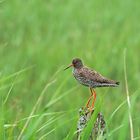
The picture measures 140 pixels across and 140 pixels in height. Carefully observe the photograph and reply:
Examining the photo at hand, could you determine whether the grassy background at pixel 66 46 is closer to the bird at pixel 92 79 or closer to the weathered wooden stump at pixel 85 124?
the bird at pixel 92 79

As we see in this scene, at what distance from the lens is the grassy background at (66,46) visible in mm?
8336

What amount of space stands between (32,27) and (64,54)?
1.59 metres

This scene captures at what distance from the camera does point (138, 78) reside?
9.27 metres

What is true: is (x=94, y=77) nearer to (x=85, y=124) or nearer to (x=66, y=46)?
(x=85, y=124)

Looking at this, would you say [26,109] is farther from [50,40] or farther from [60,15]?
[60,15]

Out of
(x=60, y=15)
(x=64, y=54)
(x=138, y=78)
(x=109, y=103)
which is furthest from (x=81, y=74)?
(x=60, y=15)

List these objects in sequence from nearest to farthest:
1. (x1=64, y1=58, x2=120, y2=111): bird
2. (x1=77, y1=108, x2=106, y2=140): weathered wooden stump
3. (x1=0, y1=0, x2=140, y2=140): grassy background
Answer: (x1=77, y1=108, x2=106, y2=140): weathered wooden stump
(x1=64, y1=58, x2=120, y2=111): bird
(x1=0, y1=0, x2=140, y2=140): grassy background

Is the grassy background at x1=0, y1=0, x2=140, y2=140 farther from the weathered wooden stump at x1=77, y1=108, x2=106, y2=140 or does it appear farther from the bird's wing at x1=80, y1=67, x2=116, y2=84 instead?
the weathered wooden stump at x1=77, y1=108, x2=106, y2=140

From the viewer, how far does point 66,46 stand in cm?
1040

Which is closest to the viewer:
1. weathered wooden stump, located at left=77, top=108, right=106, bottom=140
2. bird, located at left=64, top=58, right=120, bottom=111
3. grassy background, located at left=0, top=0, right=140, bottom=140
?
weathered wooden stump, located at left=77, top=108, right=106, bottom=140

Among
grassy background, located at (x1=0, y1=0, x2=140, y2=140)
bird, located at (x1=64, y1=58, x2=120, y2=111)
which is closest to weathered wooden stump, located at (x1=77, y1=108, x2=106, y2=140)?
bird, located at (x1=64, y1=58, x2=120, y2=111)

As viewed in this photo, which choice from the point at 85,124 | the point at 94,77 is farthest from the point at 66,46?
the point at 85,124

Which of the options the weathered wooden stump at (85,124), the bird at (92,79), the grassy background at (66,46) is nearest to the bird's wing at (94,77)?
the bird at (92,79)

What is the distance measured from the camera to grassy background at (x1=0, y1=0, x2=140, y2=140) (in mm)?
8336
